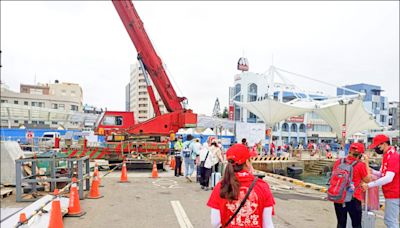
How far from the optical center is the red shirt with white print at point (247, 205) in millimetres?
2885

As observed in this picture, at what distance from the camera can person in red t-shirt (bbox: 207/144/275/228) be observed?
2.87 m

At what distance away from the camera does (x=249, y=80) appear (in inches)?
2564

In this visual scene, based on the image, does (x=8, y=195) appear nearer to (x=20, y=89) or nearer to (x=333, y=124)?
(x=333, y=124)

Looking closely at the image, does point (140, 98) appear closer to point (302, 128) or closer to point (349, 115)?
point (302, 128)

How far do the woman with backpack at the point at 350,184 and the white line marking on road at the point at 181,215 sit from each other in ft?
10.1

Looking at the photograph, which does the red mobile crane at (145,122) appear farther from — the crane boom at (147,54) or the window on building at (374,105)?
the window on building at (374,105)

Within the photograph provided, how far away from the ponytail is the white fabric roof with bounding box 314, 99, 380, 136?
1630 inches

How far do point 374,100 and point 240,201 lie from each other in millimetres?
91602

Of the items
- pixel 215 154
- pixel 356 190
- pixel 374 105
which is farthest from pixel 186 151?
pixel 374 105

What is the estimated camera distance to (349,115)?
4325 cm

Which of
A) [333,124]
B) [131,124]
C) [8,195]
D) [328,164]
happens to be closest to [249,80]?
[333,124]

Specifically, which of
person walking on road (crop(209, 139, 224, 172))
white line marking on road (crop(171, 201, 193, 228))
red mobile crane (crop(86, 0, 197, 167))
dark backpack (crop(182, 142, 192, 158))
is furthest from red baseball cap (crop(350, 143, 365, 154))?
red mobile crane (crop(86, 0, 197, 167))

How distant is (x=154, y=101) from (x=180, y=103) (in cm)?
163

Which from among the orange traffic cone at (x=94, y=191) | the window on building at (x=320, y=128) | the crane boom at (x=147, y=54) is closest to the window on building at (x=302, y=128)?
the window on building at (x=320, y=128)
